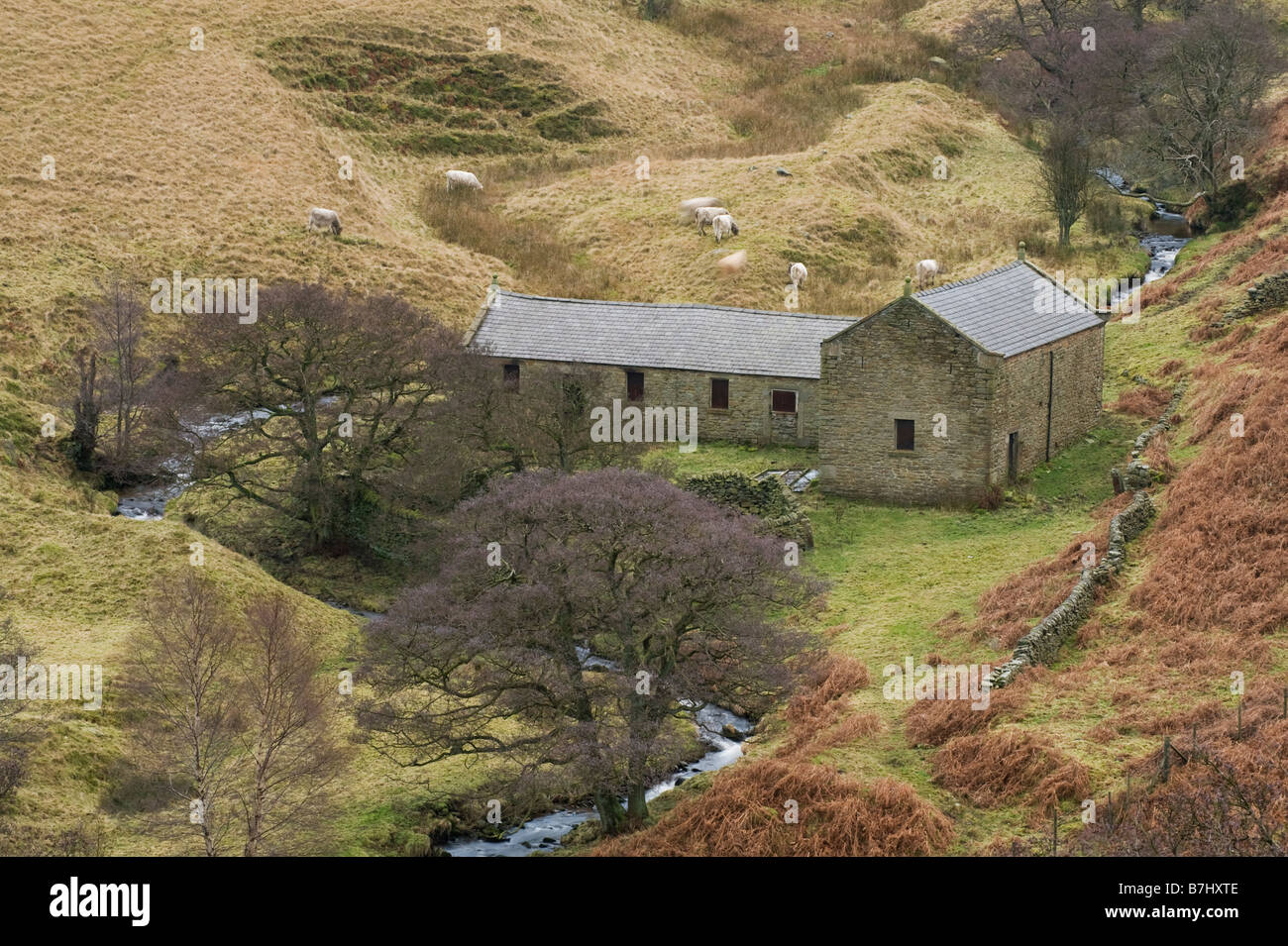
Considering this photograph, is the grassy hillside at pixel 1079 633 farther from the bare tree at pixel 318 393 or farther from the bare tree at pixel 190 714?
the bare tree at pixel 318 393

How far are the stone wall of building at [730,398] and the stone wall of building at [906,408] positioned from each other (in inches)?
126

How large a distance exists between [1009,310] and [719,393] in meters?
8.74

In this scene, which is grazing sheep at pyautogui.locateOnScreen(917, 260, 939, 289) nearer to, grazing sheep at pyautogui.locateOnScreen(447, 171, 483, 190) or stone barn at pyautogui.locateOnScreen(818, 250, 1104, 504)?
stone barn at pyautogui.locateOnScreen(818, 250, 1104, 504)

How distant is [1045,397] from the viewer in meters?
46.2

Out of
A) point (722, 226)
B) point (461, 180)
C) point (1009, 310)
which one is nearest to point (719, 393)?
point (1009, 310)

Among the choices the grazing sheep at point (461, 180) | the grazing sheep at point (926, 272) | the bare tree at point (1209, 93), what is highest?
the bare tree at point (1209, 93)

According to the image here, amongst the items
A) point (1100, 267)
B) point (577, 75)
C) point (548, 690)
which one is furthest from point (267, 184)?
point (548, 690)

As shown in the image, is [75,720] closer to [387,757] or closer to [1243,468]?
[387,757]

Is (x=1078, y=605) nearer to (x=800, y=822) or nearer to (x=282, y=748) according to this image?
(x=800, y=822)

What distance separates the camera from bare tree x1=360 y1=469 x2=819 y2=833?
1117 inches

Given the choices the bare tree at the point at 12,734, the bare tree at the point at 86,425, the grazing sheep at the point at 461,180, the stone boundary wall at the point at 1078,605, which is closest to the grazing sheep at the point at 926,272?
the grazing sheep at the point at 461,180

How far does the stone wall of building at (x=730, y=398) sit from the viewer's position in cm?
4844

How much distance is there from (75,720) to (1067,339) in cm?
2885

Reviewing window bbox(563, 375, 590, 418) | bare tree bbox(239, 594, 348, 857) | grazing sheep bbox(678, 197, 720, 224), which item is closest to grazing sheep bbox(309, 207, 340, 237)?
grazing sheep bbox(678, 197, 720, 224)
